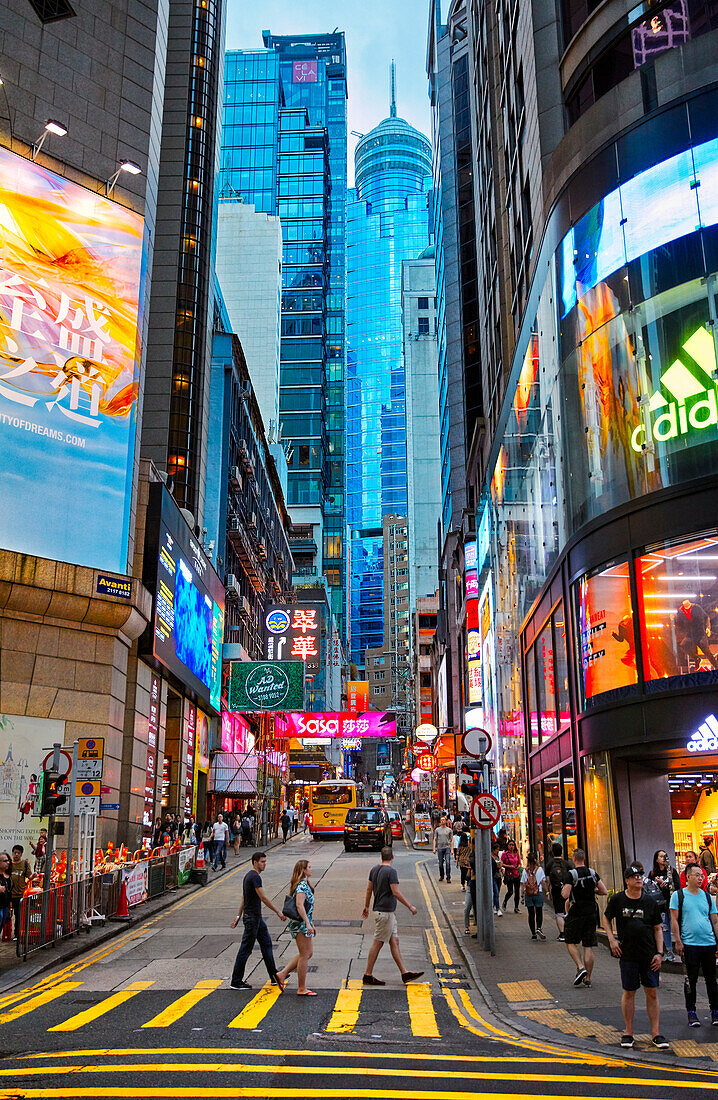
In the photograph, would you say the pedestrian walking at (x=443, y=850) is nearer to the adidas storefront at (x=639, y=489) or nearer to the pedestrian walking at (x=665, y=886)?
the adidas storefront at (x=639, y=489)

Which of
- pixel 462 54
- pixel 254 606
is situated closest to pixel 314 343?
pixel 462 54

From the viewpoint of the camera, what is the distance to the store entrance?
20188mm

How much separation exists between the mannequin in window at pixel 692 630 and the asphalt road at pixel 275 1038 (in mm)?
6735

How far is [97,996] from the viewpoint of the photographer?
43.3 feet

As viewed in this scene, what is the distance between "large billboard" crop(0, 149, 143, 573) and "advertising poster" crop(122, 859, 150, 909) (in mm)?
9952

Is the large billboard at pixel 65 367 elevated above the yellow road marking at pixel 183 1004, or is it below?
above

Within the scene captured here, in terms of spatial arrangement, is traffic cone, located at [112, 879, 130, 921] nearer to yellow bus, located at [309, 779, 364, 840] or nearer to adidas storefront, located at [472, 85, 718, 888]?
adidas storefront, located at [472, 85, 718, 888]

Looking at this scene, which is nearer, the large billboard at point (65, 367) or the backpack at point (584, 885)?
the backpack at point (584, 885)

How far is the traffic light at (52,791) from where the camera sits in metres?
17.1

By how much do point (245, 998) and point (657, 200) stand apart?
16.6 meters

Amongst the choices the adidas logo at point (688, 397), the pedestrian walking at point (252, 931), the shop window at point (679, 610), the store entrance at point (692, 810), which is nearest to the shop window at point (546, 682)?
the store entrance at point (692, 810)

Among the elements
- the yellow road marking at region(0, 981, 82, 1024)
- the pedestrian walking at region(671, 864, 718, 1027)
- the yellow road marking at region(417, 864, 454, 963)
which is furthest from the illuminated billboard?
the pedestrian walking at region(671, 864, 718, 1027)

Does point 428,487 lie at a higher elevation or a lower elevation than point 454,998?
higher

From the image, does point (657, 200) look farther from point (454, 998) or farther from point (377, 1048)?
point (377, 1048)
